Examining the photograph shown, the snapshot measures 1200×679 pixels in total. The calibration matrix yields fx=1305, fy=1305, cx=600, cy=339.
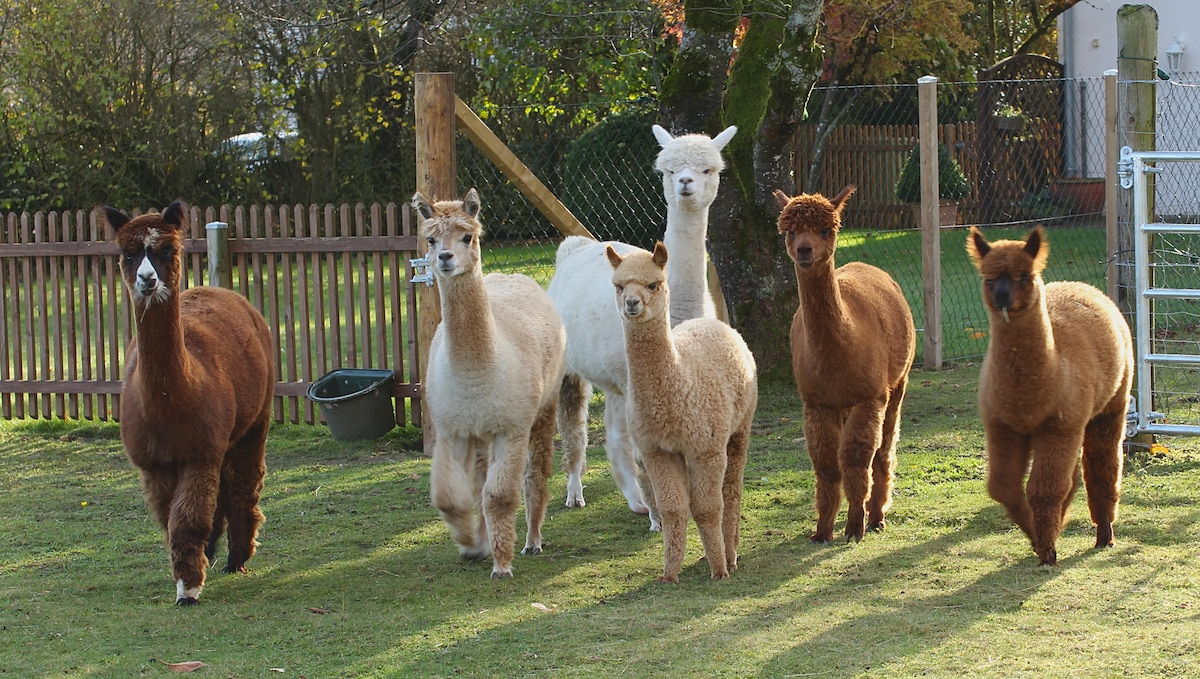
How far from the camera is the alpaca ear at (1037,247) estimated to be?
4766 mm

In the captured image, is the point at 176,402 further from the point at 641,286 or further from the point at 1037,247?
the point at 1037,247

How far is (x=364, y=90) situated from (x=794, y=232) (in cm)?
1363

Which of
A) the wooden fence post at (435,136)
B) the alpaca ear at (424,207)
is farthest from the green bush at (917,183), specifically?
the alpaca ear at (424,207)

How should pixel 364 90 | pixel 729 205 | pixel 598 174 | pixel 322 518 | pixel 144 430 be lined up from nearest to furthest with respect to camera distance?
pixel 144 430 → pixel 322 518 → pixel 729 205 → pixel 598 174 → pixel 364 90

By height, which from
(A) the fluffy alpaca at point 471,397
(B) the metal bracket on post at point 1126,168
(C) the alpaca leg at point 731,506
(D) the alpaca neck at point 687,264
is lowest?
(C) the alpaca leg at point 731,506

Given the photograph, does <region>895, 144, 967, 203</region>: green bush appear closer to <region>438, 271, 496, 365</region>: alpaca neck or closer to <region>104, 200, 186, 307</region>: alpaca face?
<region>438, 271, 496, 365</region>: alpaca neck

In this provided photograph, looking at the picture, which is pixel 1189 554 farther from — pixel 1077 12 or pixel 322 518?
pixel 1077 12

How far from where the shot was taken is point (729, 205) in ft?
29.2

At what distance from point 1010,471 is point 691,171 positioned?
2.11 metres

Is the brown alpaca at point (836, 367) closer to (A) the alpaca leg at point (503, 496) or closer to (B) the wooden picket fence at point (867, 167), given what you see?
(A) the alpaca leg at point (503, 496)

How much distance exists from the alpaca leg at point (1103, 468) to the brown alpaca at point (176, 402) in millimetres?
3577

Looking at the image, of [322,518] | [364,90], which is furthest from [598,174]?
[322,518]

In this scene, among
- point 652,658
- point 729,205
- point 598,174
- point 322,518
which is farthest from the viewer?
point 598,174

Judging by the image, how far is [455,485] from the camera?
5242 mm
